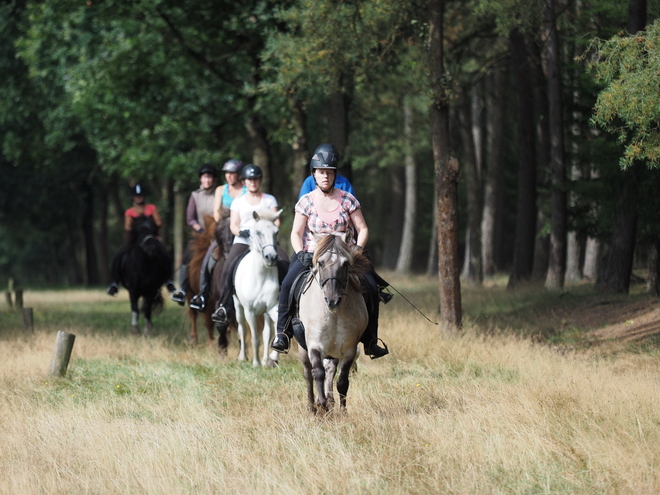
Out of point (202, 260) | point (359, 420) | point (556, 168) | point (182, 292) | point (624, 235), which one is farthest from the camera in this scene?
point (556, 168)

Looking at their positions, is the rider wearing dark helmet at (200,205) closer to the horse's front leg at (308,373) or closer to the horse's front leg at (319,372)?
the horse's front leg at (308,373)

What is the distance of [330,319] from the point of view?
8.80 metres

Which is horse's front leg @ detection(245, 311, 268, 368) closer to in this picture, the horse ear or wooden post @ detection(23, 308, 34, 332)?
the horse ear

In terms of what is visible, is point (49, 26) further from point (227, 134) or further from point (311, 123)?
point (311, 123)

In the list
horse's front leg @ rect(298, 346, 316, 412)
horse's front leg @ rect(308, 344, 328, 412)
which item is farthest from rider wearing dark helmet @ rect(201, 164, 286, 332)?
horse's front leg @ rect(308, 344, 328, 412)

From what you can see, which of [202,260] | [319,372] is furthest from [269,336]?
[319,372]

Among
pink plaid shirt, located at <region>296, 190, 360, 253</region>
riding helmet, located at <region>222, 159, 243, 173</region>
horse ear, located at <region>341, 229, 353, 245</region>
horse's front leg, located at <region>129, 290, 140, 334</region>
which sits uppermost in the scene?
riding helmet, located at <region>222, 159, 243, 173</region>

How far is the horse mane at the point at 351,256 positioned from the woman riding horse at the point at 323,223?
211mm

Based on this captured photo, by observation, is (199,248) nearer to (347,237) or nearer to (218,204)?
(218,204)

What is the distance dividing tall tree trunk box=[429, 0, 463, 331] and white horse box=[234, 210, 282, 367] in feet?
9.76

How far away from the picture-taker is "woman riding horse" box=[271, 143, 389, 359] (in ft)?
30.6

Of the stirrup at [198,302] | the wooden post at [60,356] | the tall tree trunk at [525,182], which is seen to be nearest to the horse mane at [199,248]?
the stirrup at [198,302]

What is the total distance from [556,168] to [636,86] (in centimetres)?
1090

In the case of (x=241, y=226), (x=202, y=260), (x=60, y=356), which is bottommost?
(x=60, y=356)
